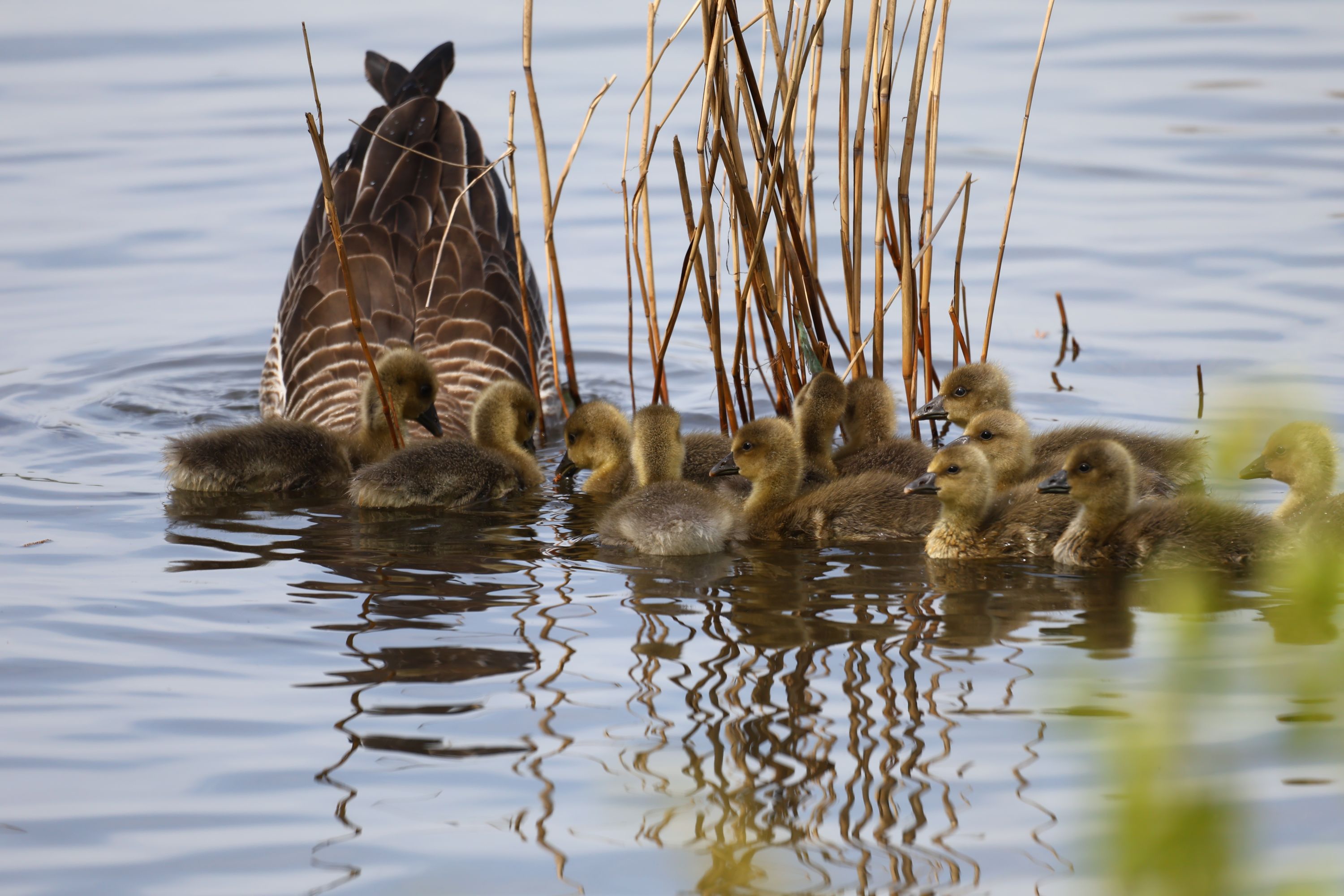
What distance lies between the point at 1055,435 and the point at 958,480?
1.10 meters

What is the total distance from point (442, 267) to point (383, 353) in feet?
2.82

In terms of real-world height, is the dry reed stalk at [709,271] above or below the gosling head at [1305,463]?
above

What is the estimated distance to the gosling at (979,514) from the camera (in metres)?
5.29

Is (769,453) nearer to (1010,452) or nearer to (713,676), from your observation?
(1010,452)

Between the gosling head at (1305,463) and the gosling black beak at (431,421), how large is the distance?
11.0 feet

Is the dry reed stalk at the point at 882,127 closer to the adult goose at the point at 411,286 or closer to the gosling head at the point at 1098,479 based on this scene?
the gosling head at the point at 1098,479

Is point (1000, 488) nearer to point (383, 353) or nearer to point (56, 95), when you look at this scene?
point (383, 353)

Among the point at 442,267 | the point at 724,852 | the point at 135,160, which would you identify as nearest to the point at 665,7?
the point at 135,160

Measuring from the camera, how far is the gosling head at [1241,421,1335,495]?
523 centimetres

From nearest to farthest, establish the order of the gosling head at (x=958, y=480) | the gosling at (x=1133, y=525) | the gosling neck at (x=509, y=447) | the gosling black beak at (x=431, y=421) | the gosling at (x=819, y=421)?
the gosling at (x=1133, y=525)
the gosling head at (x=958, y=480)
the gosling at (x=819, y=421)
the gosling neck at (x=509, y=447)
the gosling black beak at (x=431, y=421)

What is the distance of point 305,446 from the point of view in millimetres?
6348

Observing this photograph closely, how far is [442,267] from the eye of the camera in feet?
25.5

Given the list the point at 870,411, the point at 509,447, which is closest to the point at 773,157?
the point at 870,411

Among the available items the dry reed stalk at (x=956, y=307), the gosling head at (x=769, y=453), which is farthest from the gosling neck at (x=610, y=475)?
the dry reed stalk at (x=956, y=307)
